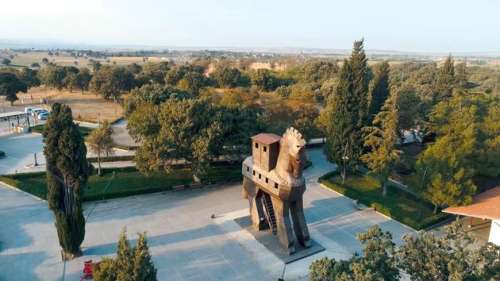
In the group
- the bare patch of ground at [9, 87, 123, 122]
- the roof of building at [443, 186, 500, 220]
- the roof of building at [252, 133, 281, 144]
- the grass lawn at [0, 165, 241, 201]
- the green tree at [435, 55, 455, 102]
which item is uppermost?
the green tree at [435, 55, 455, 102]

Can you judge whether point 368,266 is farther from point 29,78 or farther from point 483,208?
point 29,78

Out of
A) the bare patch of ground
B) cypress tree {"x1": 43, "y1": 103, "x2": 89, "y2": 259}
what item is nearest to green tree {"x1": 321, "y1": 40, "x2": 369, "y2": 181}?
cypress tree {"x1": 43, "y1": 103, "x2": 89, "y2": 259}

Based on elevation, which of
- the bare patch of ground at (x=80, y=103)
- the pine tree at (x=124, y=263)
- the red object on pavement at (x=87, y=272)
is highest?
the pine tree at (x=124, y=263)

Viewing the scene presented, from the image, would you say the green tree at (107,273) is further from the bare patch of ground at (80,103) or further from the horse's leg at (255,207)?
the bare patch of ground at (80,103)

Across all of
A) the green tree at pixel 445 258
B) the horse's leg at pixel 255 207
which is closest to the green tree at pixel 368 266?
Answer: the green tree at pixel 445 258

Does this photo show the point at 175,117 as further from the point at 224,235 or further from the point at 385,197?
the point at 385,197

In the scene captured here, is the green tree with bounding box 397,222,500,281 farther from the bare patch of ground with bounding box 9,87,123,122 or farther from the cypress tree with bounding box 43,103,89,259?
the bare patch of ground with bounding box 9,87,123,122
